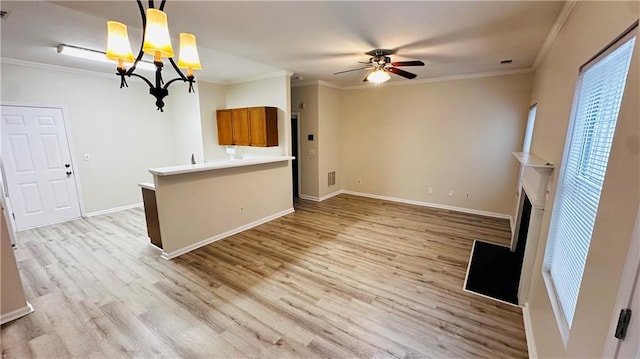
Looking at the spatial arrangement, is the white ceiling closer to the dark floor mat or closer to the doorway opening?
the doorway opening

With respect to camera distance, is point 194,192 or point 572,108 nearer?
point 572,108

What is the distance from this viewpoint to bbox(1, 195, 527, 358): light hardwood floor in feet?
6.45

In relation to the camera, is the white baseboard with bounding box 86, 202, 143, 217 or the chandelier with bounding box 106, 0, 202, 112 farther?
the white baseboard with bounding box 86, 202, 143, 217

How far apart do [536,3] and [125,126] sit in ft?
21.2

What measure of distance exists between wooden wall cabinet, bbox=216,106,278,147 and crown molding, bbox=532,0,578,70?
12.8ft

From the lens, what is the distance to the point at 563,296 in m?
1.46

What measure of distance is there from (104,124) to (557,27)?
6.82 m

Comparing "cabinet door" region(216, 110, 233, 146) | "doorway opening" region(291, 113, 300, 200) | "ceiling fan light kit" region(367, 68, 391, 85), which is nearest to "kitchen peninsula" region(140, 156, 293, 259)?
"doorway opening" region(291, 113, 300, 200)

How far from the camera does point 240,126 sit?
17.1 ft

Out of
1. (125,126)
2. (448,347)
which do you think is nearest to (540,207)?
(448,347)

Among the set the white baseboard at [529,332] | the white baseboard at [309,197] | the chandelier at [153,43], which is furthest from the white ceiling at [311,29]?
the white baseboard at [309,197]

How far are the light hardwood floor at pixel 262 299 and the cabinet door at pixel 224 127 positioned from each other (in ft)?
7.69

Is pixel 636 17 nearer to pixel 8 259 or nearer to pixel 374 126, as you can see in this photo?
pixel 8 259

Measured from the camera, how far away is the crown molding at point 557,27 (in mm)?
1991
